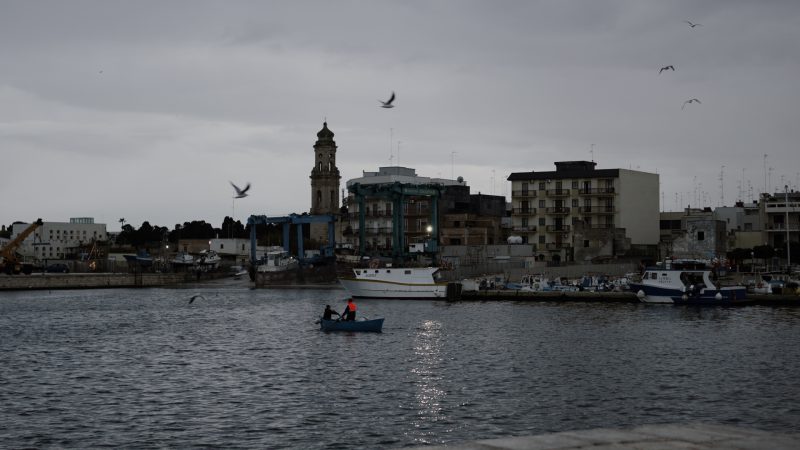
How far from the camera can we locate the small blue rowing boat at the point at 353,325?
59528mm

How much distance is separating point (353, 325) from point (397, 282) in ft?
132

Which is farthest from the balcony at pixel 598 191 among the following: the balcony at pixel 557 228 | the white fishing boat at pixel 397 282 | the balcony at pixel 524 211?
the white fishing boat at pixel 397 282

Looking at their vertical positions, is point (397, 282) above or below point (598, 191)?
below

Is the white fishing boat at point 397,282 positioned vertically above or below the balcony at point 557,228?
below

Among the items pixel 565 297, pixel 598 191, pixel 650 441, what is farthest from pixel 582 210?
pixel 650 441

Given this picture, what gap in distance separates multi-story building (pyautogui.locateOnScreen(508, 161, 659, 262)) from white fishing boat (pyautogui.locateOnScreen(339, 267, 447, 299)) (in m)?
31.5

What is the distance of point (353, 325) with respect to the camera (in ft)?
195

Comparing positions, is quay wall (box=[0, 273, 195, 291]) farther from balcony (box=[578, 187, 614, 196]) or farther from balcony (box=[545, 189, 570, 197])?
balcony (box=[578, 187, 614, 196])

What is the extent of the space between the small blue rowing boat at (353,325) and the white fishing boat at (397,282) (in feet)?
126

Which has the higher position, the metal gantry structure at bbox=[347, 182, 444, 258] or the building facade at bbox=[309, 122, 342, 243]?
the building facade at bbox=[309, 122, 342, 243]

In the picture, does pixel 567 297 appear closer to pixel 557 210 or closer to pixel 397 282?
pixel 397 282

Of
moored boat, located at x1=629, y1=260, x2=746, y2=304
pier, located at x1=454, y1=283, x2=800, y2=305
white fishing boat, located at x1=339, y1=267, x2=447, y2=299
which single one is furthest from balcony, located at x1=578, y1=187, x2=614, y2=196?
moored boat, located at x1=629, y1=260, x2=746, y2=304

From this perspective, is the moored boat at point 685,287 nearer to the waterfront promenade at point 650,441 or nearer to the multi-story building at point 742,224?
the multi-story building at point 742,224

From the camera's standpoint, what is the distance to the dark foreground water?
29641 mm
